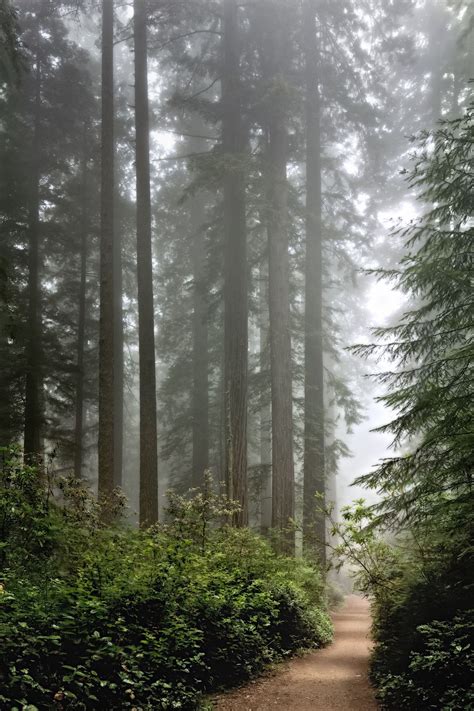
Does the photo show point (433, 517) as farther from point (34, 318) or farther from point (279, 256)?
point (34, 318)

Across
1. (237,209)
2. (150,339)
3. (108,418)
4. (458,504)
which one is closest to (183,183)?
(237,209)

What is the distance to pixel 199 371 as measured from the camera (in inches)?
766

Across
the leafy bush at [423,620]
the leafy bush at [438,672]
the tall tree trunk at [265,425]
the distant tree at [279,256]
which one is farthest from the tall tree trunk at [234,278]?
the leafy bush at [438,672]

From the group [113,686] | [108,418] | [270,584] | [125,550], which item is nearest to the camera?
→ [113,686]

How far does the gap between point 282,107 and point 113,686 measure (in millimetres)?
12235

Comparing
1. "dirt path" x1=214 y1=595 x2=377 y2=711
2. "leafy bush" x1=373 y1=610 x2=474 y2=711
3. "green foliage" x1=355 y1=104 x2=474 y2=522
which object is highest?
"green foliage" x1=355 y1=104 x2=474 y2=522

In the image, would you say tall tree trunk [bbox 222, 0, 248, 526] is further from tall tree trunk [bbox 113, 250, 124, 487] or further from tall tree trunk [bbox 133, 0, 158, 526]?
tall tree trunk [bbox 113, 250, 124, 487]

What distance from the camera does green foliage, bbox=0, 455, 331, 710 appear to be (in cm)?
389

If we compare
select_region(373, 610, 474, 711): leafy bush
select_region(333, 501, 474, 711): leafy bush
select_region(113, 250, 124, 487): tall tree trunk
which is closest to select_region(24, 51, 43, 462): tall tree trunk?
select_region(113, 250, 124, 487): tall tree trunk

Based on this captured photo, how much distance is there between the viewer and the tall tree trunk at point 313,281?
13555 millimetres

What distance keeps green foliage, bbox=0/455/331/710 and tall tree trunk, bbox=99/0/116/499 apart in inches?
128

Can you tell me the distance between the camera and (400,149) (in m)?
20.7

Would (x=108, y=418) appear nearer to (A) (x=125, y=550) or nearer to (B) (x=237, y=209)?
(A) (x=125, y=550)

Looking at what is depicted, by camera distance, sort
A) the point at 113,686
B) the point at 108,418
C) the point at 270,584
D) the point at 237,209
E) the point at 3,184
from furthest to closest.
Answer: the point at 3,184 < the point at 237,209 < the point at 108,418 < the point at 270,584 < the point at 113,686
